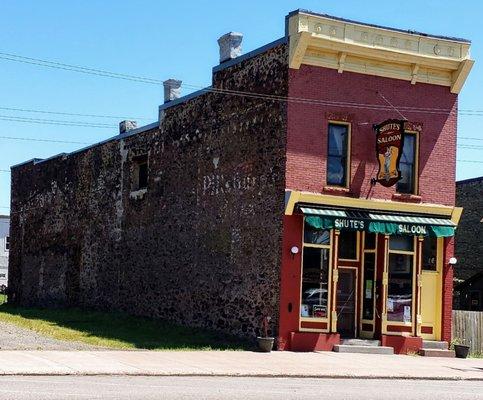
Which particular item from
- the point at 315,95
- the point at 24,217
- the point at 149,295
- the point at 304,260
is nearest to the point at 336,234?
the point at 304,260

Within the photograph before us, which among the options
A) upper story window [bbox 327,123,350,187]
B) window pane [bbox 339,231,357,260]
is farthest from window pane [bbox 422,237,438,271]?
upper story window [bbox 327,123,350,187]

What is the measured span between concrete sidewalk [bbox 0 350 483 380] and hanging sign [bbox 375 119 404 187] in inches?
207

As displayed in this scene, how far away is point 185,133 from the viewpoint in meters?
30.1

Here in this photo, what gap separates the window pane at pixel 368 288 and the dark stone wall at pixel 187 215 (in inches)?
131

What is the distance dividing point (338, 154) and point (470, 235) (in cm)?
2159

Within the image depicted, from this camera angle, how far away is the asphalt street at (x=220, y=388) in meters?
13.4

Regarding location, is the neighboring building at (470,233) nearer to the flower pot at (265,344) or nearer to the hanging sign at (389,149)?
the hanging sign at (389,149)

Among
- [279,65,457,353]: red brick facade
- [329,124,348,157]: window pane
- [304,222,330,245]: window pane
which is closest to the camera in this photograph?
[279,65,457,353]: red brick facade

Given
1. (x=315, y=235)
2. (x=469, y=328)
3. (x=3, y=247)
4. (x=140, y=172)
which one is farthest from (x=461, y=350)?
(x=3, y=247)

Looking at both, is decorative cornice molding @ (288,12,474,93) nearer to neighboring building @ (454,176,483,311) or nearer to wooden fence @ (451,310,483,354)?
wooden fence @ (451,310,483,354)

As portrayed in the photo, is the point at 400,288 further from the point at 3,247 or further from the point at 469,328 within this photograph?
the point at 3,247

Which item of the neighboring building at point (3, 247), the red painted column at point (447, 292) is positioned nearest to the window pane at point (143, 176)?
the red painted column at point (447, 292)

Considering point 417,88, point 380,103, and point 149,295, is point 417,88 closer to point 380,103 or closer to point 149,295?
point 380,103

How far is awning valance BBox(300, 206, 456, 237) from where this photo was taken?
24375 millimetres
